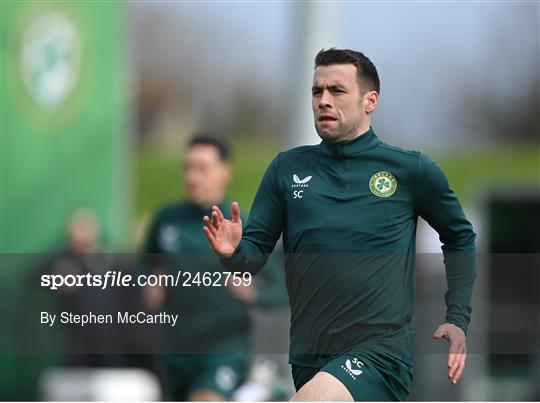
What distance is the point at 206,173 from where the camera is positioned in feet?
23.9

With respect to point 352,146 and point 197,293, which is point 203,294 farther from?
point 352,146

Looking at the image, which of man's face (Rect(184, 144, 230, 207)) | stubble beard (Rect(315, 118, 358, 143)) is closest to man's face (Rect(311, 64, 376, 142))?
stubble beard (Rect(315, 118, 358, 143))

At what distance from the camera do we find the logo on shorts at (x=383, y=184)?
16.8 ft

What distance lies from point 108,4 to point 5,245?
6.19ft

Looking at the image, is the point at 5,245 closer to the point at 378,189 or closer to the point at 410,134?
the point at 410,134

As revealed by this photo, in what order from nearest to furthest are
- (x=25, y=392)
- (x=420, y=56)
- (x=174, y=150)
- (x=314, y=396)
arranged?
(x=314, y=396), (x=25, y=392), (x=420, y=56), (x=174, y=150)

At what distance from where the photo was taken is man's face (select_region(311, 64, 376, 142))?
5039mm

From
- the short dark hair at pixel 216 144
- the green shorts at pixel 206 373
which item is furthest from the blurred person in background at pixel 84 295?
the short dark hair at pixel 216 144

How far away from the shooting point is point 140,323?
7871mm

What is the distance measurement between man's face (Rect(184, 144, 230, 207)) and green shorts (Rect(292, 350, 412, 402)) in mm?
2229

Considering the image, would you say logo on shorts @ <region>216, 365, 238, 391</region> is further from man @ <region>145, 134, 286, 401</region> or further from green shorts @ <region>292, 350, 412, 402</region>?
green shorts @ <region>292, 350, 412, 402</region>

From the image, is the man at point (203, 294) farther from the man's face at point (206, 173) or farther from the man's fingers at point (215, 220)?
the man's fingers at point (215, 220)

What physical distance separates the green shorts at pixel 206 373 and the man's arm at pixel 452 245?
268 centimetres

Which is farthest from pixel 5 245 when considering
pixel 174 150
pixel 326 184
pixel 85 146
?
pixel 326 184
